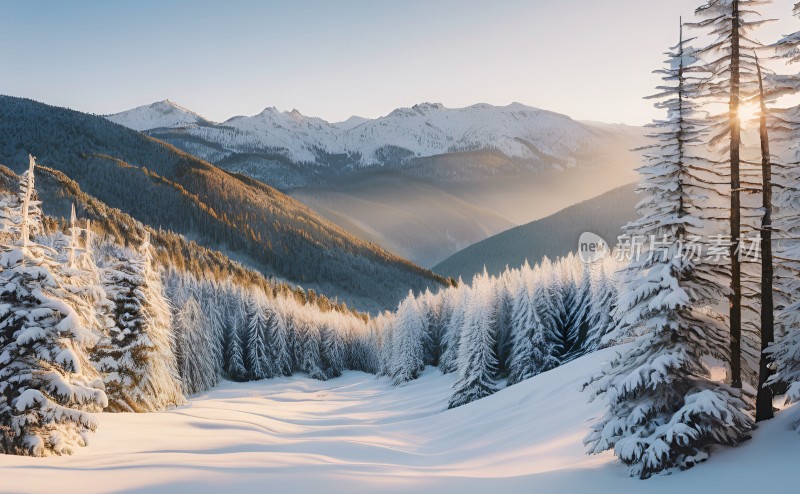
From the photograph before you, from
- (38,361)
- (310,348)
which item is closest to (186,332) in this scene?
(38,361)

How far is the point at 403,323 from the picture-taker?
202 ft

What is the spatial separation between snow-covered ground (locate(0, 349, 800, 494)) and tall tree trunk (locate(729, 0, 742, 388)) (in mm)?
1430

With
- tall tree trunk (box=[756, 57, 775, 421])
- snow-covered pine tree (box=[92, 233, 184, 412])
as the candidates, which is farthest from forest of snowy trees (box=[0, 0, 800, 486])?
snow-covered pine tree (box=[92, 233, 184, 412])

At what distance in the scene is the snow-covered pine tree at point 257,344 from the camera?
6444cm

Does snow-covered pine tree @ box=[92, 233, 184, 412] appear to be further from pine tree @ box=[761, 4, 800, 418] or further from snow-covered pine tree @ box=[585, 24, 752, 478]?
pine tree @ box=[761, 4, 800, 418]

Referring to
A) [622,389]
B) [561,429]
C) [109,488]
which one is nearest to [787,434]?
[622,389]

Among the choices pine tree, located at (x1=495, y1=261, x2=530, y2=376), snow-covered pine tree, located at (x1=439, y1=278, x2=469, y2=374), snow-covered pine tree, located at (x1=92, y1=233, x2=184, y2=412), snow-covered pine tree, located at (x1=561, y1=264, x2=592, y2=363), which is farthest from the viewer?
snow-covered pine tree, located at (x1=439, y1=278, x2=469, y2=374)

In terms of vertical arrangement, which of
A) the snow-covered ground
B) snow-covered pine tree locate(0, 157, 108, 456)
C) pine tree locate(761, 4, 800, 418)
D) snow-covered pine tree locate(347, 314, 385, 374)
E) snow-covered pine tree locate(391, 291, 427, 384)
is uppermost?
pine tree locate(761, 4, 800, 418)

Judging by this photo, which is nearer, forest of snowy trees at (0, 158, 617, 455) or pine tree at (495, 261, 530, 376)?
forest of snowy trees at (0, 158, 617, 455)

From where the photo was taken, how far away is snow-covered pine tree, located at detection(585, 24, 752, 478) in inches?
392

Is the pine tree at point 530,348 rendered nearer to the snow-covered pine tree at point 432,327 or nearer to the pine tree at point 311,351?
the snow-covered pine tree at point 432,327

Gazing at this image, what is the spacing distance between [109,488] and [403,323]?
178ft

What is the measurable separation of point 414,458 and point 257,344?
52606mm

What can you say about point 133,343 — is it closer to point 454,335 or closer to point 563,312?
point 563,312
